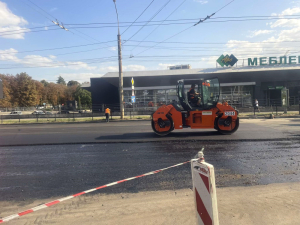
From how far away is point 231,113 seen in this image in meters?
10.8

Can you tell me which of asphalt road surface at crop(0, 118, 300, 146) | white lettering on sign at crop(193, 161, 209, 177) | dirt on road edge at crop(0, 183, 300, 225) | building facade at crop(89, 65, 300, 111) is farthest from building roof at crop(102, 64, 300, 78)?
white lettering on sign at crop(193, 161, 209, 177)

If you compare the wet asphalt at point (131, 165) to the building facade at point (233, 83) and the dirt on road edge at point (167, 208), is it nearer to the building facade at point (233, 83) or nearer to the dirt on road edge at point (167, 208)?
the dirt on road edge at point (167, 208)

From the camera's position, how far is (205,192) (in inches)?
95.0

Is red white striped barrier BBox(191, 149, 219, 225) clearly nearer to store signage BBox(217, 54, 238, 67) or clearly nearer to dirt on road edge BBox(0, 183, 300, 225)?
dirt on road edge BBox(0, 183, 300, 225)

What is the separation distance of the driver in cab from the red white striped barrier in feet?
Answer: 28.3

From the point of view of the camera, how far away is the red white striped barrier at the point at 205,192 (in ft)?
7.61

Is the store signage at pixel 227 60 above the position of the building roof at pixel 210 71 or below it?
above

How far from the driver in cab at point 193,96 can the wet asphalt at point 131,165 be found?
7.08ft

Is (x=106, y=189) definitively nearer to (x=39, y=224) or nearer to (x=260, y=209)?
(x=39, y=224)

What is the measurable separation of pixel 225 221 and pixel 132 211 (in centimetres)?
145

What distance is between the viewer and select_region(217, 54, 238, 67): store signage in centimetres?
3538

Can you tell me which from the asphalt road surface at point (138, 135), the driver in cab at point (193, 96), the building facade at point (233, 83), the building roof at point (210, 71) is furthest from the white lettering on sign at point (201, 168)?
the building roof at point (210, 71)

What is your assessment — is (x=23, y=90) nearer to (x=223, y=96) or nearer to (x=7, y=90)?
(x=7, y=90)

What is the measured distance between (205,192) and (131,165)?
4216 mm
